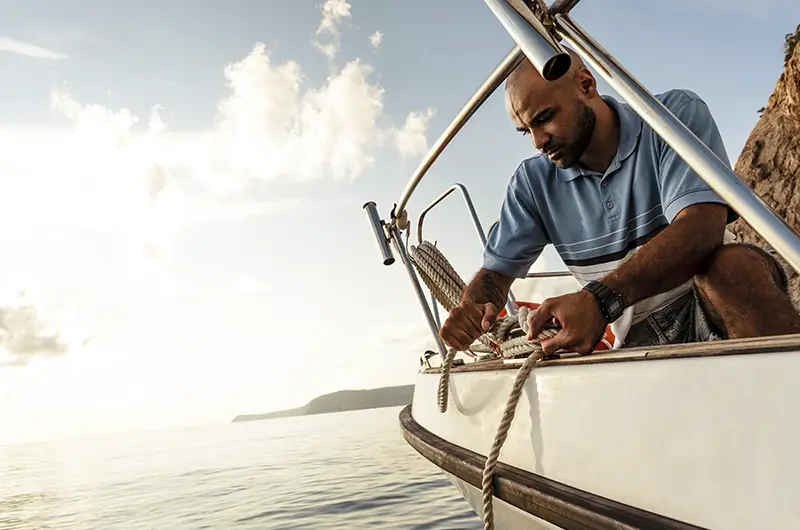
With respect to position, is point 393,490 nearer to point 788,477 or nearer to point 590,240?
point 590,240

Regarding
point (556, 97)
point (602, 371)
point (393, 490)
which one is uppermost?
point (556, 97)

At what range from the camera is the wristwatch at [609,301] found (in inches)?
48.7

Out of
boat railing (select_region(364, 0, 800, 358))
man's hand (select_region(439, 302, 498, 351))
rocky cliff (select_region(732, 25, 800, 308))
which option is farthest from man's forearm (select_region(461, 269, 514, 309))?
rocky cliff (select_region(732, 25, 800, 308))

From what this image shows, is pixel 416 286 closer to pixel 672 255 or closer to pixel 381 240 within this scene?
pixel 381 240

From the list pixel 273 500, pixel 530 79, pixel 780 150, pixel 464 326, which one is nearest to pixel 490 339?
pixel 464 326

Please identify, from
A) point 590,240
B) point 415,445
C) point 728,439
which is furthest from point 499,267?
point 728,439

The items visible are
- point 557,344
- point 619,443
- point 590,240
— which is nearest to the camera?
point 619,443

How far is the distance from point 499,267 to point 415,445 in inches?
39.3

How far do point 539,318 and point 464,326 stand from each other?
24.0 inches

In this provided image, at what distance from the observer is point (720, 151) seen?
1.56 meters

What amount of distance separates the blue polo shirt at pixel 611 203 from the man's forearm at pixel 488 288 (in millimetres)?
32

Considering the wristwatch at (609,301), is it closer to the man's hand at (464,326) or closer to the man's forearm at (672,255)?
the man's forearm at (672,255)

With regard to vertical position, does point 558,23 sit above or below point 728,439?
above

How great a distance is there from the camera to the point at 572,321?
1.20 meters
